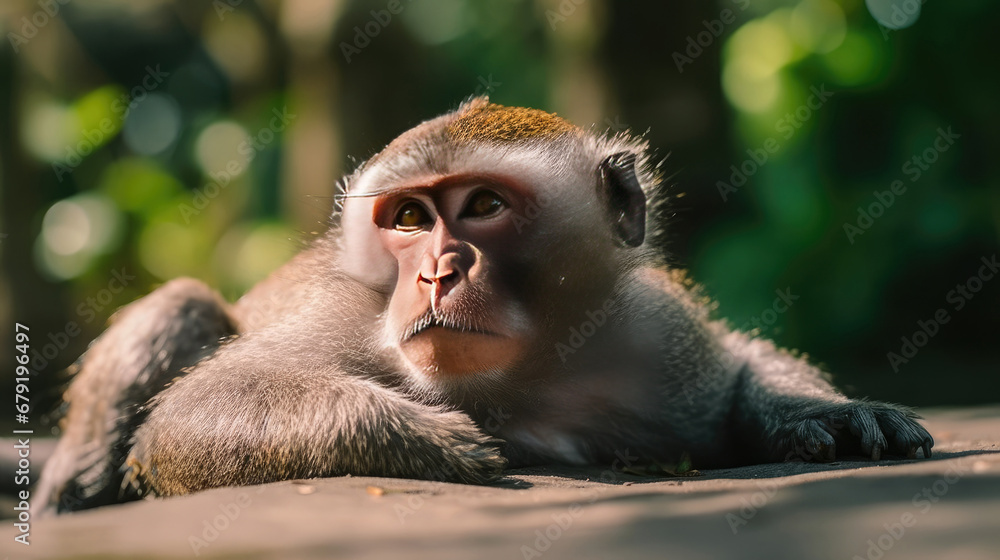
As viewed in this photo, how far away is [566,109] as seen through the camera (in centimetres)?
813

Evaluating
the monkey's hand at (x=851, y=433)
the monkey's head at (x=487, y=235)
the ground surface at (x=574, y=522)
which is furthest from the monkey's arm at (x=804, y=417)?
the monkey's head at (x=487, y=235)

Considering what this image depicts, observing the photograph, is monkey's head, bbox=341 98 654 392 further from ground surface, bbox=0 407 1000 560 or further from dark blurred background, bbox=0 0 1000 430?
dark blurred background, bbox=0 0 1000 430

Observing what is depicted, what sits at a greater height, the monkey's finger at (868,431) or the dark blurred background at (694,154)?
the dark blurred background at (694,154)

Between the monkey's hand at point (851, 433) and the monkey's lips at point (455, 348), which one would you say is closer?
the monkey's lips at point (455, 348)

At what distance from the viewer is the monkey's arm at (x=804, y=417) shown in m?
3.74

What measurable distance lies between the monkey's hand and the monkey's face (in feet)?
4.15

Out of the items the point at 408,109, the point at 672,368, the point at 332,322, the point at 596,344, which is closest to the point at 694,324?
the point at 672,368

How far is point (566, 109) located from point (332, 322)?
178 inches

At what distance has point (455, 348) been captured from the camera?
3533mm

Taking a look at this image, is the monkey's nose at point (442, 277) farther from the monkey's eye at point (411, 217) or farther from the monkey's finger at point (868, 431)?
the monkey's finger at point (868, 431)

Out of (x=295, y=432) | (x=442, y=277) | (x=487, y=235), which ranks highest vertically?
(x=487, y=235)

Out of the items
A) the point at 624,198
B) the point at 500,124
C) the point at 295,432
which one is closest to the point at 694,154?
the point at 624,198

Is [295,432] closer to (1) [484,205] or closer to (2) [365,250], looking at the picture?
(2) [365,250]

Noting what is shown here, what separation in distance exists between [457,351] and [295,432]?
69 cm
